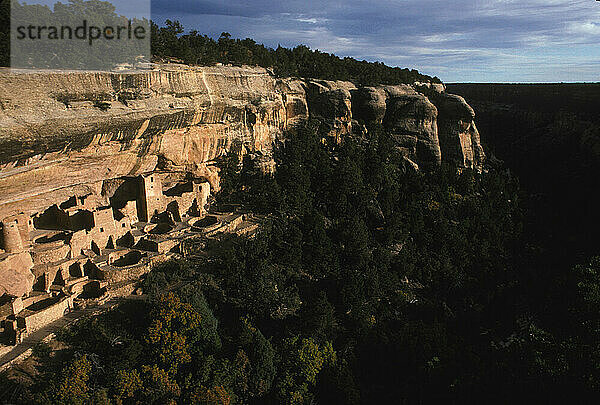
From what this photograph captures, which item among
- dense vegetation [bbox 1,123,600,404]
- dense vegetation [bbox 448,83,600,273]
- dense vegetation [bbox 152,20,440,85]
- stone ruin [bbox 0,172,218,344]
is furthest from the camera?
dense vegetation [bbox 448,83,600,273]

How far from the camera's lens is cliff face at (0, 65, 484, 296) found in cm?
1723

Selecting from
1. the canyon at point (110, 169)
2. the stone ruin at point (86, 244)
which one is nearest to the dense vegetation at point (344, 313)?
the stone ruin at point (86, 244)

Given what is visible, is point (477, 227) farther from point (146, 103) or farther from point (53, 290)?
point (53, 290)

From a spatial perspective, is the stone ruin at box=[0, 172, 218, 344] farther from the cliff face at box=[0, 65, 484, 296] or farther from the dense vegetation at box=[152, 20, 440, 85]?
the dense vegetation at box=[152, 20, 440, 85]

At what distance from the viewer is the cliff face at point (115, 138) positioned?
17234mm

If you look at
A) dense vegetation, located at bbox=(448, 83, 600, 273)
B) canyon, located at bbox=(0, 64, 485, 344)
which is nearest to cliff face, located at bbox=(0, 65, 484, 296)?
canyon, located at bbox=(0, 64, 485, 344)

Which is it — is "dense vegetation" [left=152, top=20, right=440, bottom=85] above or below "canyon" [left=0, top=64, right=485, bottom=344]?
above

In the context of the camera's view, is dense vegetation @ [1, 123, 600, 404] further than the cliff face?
No

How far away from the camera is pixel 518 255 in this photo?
33250mm

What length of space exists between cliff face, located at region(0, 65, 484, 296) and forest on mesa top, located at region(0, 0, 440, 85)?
1.72 m

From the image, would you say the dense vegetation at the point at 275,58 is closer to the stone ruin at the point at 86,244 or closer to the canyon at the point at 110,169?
the canyon at the point at 110,169

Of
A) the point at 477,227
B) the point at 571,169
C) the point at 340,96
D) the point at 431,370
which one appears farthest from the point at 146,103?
the point at 571,169

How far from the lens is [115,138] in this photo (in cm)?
2178

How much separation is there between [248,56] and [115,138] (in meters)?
15.2
